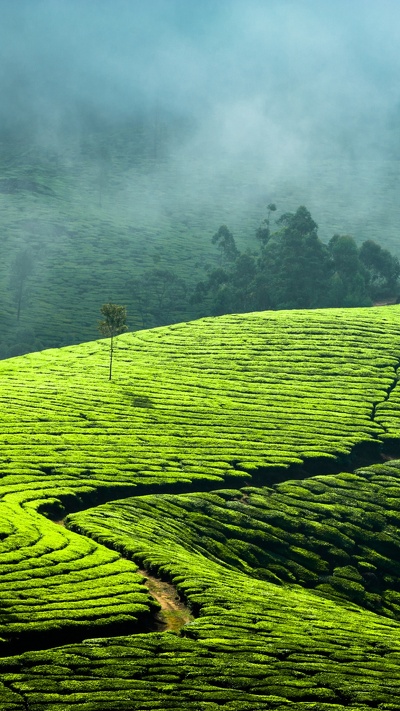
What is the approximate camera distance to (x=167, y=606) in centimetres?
4712

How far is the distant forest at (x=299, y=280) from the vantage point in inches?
5881

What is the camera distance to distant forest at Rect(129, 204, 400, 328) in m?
149

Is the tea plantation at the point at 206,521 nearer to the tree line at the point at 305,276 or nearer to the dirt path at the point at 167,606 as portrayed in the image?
the dirt path at the point at 167,606

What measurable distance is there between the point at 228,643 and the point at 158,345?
6382 cm

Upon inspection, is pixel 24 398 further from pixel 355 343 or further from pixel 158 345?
pixel 355 343

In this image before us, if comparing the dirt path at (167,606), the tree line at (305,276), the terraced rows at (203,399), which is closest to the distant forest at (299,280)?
the tree line at (305,276)

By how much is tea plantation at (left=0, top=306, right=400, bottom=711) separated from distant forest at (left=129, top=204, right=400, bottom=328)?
4228 cm

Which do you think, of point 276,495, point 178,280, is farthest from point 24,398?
point 178,280

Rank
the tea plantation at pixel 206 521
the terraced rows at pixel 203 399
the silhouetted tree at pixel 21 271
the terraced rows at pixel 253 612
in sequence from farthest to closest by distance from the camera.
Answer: the silhouetted tree at pixel 21 271 → the terraced rows at pixel 203 399 → the tea plantation at pixel 206 521 → the terraced rows at pixel 253 612

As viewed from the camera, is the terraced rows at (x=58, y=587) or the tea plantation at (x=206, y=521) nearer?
the tea plantation at (x=206, y=521)

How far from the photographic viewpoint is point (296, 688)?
124ft

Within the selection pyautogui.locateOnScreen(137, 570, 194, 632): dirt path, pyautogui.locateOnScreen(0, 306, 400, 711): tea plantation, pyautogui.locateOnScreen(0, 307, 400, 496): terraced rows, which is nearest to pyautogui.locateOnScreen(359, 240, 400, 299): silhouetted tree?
pyautogui.locateOnScreen(0, 307, 400, 496): terraced rows

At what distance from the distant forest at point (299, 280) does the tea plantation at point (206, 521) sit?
42277 mm

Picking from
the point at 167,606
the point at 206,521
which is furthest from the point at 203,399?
the point at 167,606
